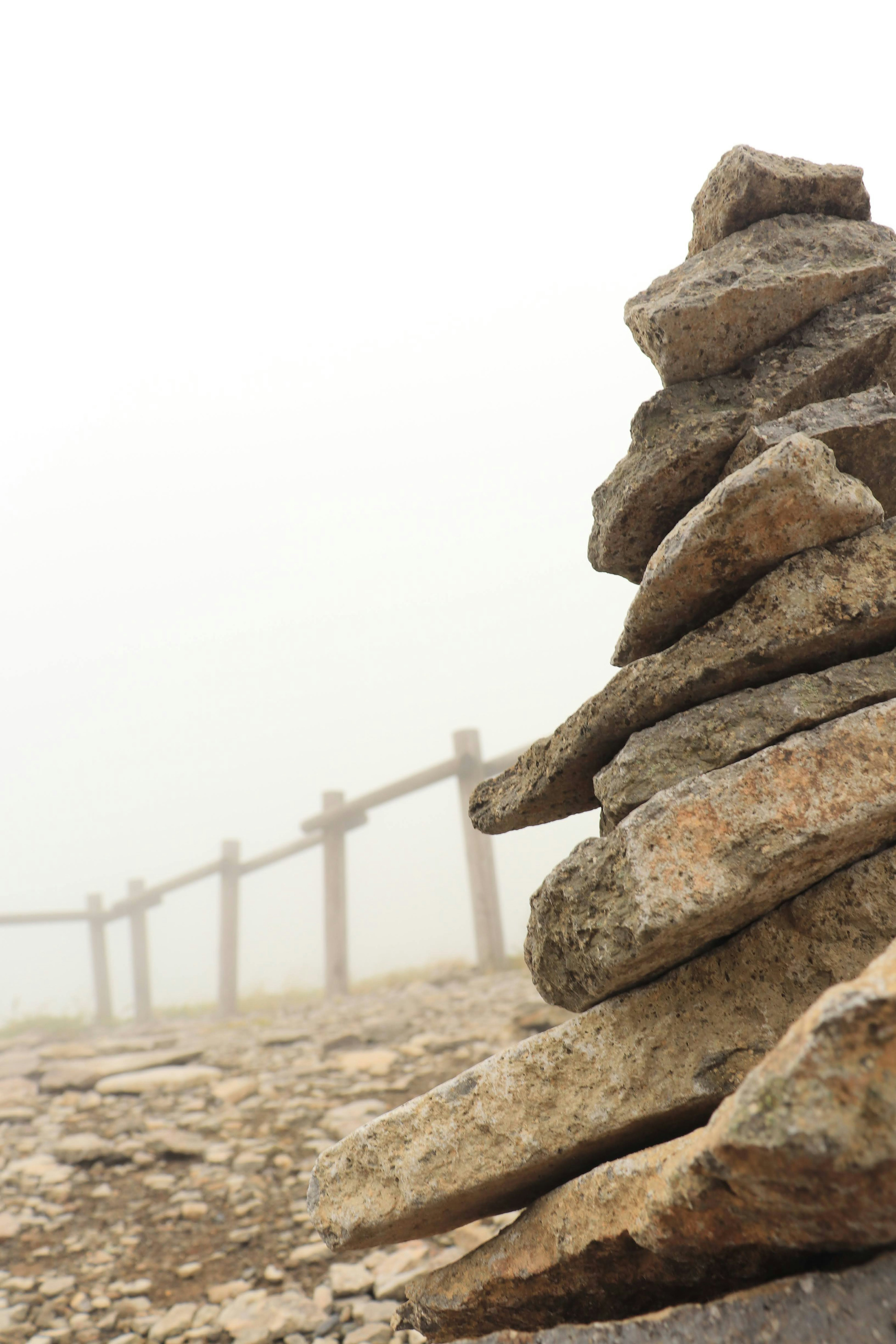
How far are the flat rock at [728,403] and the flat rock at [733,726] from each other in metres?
0.67

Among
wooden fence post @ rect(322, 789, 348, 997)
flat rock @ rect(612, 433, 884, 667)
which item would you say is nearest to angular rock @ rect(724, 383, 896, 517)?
flat rock @ rect(612, 433, 884, 667)

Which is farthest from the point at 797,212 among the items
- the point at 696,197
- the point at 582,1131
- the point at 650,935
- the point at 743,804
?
the point at 582,1131

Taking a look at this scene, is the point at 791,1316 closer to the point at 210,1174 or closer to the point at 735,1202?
the point at 735,1202

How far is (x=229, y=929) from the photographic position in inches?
560

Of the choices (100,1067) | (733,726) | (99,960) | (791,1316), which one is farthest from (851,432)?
(99,960)

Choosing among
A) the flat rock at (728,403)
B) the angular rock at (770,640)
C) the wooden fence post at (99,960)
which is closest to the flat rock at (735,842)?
the angular rock at (770,640)

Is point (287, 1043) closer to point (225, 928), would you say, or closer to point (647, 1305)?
point (647, 1305)

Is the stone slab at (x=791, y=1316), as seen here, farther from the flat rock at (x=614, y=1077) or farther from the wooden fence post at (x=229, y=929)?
the wooden fence post at (x=229, y=929)

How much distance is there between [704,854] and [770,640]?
0.56m

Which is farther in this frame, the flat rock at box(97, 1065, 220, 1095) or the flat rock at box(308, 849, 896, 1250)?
the flat rock at box(97, 1065, 220, 1095)

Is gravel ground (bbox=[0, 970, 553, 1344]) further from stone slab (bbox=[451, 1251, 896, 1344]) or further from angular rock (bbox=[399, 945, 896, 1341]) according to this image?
stone slab (bbox=[451, 1251, 896, 1344])

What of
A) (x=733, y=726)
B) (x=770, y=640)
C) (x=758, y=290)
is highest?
(x=758, y=290)

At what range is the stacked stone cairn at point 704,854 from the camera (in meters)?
1.74

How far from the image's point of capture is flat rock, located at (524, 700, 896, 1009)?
1.75m
